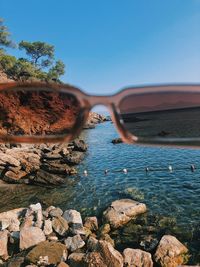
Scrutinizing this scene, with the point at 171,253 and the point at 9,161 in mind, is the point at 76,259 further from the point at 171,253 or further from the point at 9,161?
the point at 9,161

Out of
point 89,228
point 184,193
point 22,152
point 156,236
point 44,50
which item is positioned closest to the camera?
point 156,236

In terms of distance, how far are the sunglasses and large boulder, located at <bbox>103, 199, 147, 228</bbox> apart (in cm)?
1055

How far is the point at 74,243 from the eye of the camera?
10.8m

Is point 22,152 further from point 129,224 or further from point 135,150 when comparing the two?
point 129,224

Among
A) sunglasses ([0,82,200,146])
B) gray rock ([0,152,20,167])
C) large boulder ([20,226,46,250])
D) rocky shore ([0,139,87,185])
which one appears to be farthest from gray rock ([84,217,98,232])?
gray rock ([0,152,20,167])

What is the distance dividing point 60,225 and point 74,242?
1823 millimetres

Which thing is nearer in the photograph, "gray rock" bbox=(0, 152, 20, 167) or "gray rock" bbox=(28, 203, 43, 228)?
"gray rock" bbox=(28, 203, 43, 228)

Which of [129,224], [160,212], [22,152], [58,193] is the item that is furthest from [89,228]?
[22,152]

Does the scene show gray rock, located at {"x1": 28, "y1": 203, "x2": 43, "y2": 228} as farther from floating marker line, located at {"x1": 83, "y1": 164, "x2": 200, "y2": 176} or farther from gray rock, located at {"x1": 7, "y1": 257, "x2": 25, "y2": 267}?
floating marker line, located at {"x1": 83, "y1": 164, "x2": 200, "y2": 176}

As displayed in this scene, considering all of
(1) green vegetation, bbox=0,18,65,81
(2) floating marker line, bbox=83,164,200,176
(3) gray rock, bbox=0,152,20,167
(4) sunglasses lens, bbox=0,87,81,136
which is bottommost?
(2) floating marker line, bbox=83,164,200,176

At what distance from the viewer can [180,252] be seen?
9.96 metres

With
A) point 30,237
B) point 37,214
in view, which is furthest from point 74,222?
point 30,237

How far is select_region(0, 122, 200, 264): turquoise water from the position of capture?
1439 centimetres

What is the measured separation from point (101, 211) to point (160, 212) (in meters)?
3.11
